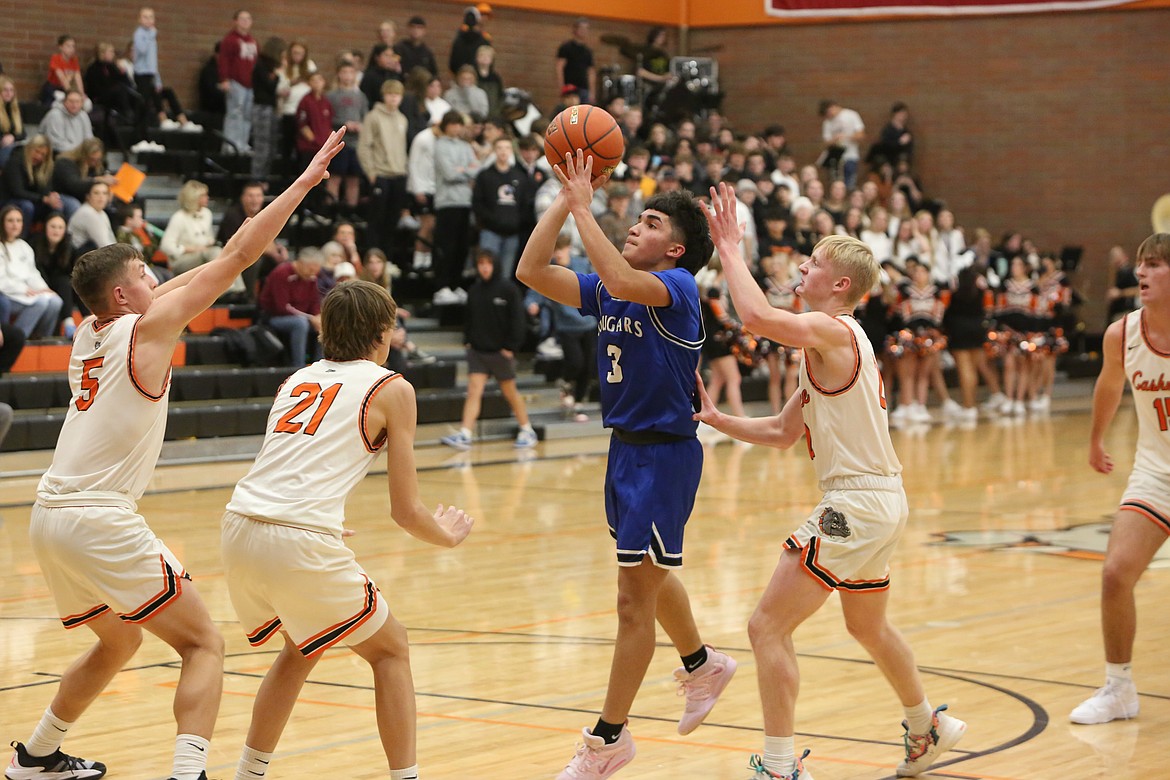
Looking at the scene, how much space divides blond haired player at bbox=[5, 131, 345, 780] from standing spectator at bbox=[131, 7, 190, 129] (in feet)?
42.8

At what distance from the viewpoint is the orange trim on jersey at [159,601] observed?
14.7 feet

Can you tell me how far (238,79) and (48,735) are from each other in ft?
45.4

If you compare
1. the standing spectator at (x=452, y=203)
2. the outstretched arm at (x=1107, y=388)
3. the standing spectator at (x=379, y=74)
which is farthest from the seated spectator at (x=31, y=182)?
the outstretched arm at (x=1107, y=388)

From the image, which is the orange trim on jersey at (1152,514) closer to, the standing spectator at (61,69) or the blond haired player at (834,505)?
the blond haired player at (834,505)

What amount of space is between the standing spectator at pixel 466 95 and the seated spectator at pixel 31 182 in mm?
6011

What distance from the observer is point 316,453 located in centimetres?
419

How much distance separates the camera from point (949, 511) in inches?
442

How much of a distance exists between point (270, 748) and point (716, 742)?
1.78 metres

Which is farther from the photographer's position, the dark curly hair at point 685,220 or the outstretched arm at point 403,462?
the dark curly hair at point 685,220

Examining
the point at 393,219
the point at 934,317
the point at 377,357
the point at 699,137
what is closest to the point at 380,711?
the point at 377,357

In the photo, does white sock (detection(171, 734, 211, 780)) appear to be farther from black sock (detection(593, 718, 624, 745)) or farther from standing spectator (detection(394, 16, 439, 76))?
standing spectator (detection(394, 16, 439, 76))

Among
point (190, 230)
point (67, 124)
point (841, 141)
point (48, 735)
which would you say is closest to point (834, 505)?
point (48, 735)

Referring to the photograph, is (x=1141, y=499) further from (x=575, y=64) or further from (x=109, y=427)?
(x=575, y=64)

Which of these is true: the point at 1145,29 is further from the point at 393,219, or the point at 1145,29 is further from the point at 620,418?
the point at 620,418
